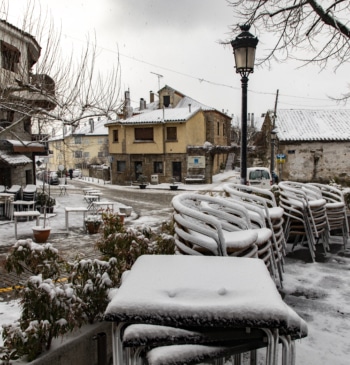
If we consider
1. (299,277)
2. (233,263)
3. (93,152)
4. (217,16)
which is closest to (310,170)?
(217,16)

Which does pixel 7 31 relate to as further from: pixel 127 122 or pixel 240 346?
pixel 127 122

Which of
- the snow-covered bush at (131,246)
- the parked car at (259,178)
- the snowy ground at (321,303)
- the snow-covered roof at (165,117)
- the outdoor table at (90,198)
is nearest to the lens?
the snowy ground at (321,303)

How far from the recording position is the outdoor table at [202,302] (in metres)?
1.40

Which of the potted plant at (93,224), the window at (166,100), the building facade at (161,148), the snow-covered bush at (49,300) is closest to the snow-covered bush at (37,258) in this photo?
the snow-covered bush at (49,300)

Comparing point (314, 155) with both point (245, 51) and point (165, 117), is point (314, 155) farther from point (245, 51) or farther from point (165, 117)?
point (245, 51)

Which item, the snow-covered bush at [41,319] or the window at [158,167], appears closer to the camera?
the snow-covered bush at [41,319]

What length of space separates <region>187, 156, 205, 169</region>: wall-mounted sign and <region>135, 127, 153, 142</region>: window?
3.75 meters

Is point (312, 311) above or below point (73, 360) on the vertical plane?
below

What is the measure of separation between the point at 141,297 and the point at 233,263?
689mm

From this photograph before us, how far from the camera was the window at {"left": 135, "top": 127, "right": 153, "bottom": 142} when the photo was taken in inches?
1227

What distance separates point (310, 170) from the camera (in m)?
24.5

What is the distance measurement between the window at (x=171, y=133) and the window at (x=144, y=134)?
4.72 ft

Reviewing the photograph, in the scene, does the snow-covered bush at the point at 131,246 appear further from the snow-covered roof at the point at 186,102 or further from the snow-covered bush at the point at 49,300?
the snow-covered roof at the point at 186,102

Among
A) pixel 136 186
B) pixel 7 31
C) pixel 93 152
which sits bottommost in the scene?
pixel 136 186
